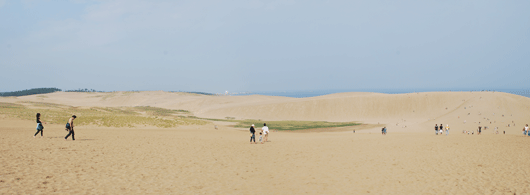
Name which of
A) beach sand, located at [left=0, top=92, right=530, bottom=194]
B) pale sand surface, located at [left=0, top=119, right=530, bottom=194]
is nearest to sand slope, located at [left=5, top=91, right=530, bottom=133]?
beach sand, located at [left=0, top=92, right=530, bottom=194]

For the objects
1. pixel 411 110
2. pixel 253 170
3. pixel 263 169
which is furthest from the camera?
pixel 411 110

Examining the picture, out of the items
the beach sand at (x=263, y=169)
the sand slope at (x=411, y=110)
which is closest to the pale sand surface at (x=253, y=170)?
the beach sand at (x=263, y=169)

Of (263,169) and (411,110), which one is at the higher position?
(411,110)

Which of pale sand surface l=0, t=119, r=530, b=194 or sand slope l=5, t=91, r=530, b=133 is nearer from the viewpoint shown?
pale sand surface l=0, t=119, r=530, b=194

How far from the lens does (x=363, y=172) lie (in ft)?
45.4

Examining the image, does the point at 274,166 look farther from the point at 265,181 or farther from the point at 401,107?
the point at 401,107

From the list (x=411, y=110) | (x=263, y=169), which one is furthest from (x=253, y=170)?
(x=411, y=110)

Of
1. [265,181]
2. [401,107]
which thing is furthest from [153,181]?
[401,107]

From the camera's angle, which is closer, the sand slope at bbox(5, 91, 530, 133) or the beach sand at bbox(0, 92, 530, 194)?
the beach sand at bbox(0, 92, 530, 194)

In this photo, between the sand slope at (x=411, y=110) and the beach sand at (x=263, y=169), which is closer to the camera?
the beach sand at (x=263, y=169)

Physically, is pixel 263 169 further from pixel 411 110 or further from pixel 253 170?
pixel 411 110

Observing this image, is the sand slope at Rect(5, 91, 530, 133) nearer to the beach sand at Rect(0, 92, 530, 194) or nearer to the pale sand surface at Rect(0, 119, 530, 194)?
the beach sand at Rect(0, 92, 530, 194)

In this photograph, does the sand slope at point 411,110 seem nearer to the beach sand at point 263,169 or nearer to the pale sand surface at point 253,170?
the beach sand at point 263,169

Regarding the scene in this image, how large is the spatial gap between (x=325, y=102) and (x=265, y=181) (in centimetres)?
6894
